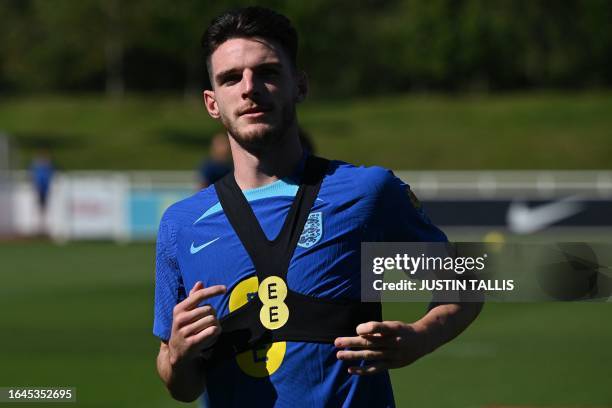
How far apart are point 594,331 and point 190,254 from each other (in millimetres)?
10072

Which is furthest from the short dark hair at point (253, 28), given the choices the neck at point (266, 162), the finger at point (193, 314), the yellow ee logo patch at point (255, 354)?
the finger at point (193, 314)

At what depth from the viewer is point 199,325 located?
3072mm

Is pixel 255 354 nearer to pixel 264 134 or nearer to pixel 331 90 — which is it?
pixel 264 134

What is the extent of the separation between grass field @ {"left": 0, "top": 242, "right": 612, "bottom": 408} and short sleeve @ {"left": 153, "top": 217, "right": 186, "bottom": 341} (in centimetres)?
250

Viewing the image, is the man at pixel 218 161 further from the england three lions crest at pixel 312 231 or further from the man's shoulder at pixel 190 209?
the england three lions crest at pixel 312 231

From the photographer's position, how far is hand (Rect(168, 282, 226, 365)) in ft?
Answer: 10.1

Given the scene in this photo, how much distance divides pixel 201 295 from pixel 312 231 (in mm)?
403

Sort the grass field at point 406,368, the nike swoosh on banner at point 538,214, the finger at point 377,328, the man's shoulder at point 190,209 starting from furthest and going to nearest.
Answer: the nike swoosh on banner at point 538,214 → the grass field at point 406,368 → the man's shoulder at point 190,209 → the finger at point 377,328

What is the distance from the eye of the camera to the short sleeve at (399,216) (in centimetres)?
337

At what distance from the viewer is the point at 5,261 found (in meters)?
21.5

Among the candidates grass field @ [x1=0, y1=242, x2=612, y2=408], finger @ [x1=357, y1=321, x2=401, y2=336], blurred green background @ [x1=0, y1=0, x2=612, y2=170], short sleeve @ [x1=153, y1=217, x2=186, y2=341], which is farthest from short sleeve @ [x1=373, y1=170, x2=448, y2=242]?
blurred green background @ [x1=0, y1=0, x2=612, y2=170]

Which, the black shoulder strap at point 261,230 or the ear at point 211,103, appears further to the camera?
the ear at point 211,103

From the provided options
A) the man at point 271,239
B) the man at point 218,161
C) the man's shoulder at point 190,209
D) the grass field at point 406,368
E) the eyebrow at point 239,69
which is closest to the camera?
the man at point 271,239

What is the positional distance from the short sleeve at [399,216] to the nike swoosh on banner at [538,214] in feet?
73.4
